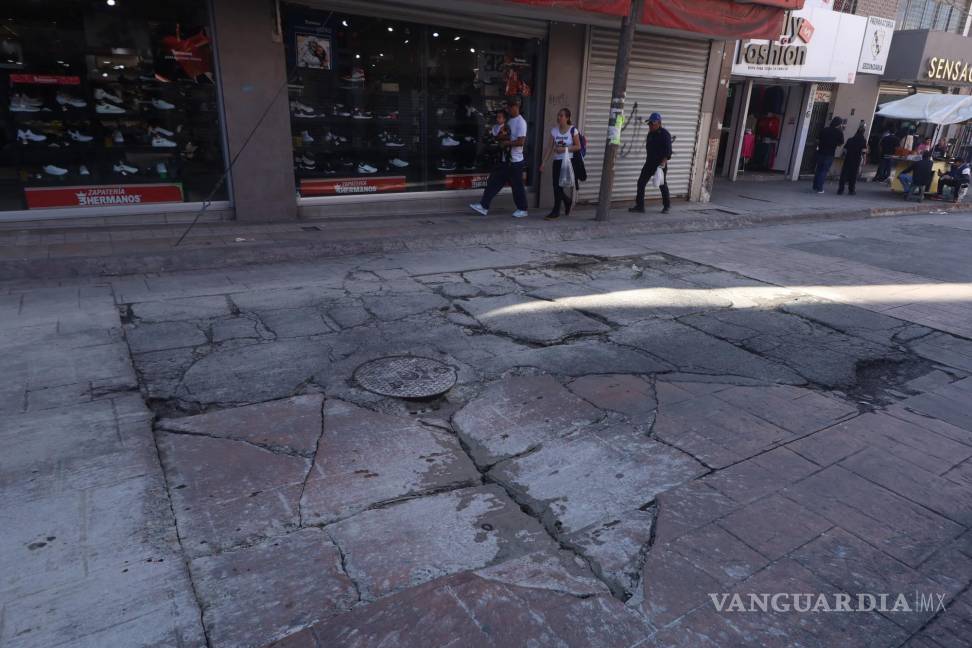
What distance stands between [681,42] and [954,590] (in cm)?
1226

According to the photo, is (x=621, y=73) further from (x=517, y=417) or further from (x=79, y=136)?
(x=79, y=136)

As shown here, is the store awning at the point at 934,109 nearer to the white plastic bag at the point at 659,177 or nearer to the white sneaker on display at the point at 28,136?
the white plastic bag at the point at 659,177

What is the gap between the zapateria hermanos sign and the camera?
19781 millimetres

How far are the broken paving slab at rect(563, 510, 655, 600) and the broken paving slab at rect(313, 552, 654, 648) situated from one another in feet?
0.32

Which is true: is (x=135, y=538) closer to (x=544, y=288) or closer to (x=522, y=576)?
(x=522, y=576)

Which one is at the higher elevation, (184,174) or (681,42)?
(681,42)

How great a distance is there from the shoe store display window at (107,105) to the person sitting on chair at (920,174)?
17.2m

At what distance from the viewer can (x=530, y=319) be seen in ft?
19.2

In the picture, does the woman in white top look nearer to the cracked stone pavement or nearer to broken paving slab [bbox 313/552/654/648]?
the cracked stone pavement

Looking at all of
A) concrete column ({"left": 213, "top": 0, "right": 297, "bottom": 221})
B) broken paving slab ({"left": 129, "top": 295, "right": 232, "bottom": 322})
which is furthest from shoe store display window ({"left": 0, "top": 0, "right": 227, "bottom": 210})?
broken paving slab ({"left": 129, "top": 295, "right": 232, "bottom": 322})

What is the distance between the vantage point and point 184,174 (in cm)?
885

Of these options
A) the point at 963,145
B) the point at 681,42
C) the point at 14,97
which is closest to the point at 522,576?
the point at 14,97

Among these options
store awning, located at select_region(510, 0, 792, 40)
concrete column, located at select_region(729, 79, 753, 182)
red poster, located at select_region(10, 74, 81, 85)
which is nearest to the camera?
red poster, located at select_region(10, 74, 81, 85)

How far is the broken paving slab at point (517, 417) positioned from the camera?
147 inches
